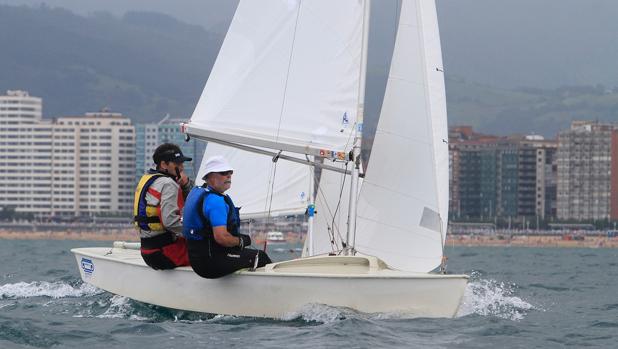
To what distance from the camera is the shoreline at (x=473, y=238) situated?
116062mm

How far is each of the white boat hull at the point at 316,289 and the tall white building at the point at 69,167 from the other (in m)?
139

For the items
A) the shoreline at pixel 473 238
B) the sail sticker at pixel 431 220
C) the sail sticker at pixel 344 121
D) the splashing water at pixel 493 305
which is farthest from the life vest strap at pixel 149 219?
the shoreline at pixel 473 238

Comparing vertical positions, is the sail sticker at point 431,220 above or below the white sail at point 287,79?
below

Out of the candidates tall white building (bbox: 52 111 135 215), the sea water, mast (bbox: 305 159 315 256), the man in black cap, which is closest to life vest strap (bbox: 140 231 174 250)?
the man in black cap

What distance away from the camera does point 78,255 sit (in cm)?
1773

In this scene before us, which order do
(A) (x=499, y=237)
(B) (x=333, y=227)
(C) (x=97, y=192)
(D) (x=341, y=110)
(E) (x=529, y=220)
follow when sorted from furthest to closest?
(C) (x=97, y=192)
(E) (x=529, y=220)
(A) (x=499, y=237)
(B) (x=333, y=227)
(D) (x=341, y=110)

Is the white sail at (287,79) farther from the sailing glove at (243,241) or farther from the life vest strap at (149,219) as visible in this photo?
the life vest strap at (149,219)

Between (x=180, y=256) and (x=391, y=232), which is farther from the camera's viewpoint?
(x=391, y=232)

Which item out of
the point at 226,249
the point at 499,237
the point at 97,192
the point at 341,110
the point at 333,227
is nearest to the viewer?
the point at 226,249

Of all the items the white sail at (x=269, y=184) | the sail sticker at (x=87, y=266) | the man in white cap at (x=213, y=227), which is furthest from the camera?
the white sail at (x=269, y=184)

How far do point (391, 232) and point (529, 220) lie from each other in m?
130

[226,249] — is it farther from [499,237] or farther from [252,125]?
[499,237]

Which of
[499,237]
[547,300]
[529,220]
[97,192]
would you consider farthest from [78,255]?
[97,192]

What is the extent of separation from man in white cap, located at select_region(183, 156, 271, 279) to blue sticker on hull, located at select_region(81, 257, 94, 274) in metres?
2.74
